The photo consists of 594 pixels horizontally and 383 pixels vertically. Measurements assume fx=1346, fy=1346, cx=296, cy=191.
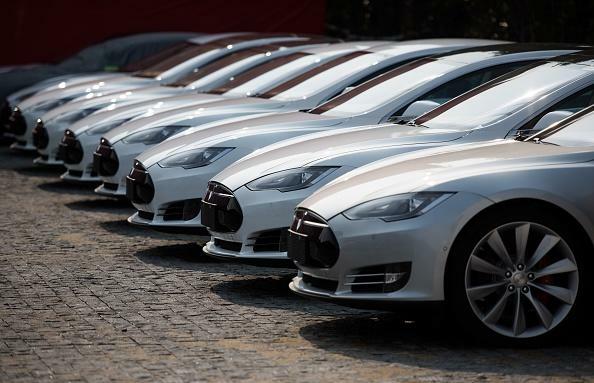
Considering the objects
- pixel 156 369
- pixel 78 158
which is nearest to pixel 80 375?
pixel 156 369

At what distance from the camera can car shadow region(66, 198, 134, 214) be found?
1246 centimetres

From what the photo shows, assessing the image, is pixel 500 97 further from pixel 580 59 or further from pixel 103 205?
pixel 103 205

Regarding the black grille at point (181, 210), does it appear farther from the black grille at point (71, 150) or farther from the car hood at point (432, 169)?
the black grille at point (71, 150)

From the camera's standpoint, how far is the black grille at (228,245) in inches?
327

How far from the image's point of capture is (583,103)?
321 inches

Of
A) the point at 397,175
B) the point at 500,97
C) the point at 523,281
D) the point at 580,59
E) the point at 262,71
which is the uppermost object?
the point at 580,59

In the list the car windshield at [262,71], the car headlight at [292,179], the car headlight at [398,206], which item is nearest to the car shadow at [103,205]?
the car windshield at [262,71]

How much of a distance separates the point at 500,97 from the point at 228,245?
196 cm

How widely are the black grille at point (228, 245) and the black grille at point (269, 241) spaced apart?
0.15 meters

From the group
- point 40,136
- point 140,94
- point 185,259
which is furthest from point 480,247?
point 40,136

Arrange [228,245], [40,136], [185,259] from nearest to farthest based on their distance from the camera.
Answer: [228,245] < [185,259] < [40,136]

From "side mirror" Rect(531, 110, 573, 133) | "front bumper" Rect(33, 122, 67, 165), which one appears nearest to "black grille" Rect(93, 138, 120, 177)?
"front bumper" Rect(33, 122, 67, 165)

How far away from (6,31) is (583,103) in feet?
64.7

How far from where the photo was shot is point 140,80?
1708cm
